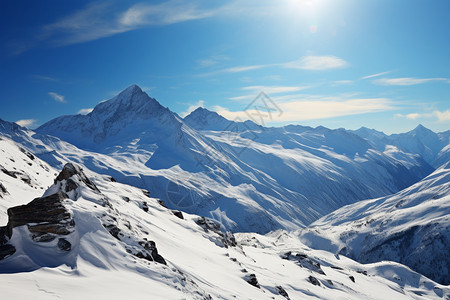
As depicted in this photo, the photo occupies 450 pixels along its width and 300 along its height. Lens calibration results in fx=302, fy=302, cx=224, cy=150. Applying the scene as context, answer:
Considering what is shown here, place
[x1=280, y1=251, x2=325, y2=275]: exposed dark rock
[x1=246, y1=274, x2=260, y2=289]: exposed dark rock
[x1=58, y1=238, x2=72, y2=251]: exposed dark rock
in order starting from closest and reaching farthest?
[x1=58, y1=238, x2=72, y2=251]: exposed dark rock, [x1=246, y1=274, x2=260, y2=289]: exposed dark rock, [x1=280, y1=251, x2=325, y2=275]: exposed dark rock

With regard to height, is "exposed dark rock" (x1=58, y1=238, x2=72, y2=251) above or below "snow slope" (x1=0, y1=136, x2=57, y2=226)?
below

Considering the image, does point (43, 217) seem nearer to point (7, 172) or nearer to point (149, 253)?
point (149, 253)

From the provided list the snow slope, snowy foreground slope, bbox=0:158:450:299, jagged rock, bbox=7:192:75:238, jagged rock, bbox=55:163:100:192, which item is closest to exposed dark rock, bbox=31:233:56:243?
snowy foreground slope, bbox=0:158:450:299

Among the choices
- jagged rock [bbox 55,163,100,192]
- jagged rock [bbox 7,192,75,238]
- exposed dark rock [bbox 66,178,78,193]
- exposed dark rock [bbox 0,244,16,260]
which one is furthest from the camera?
jagged rock [bbox 55,163,100,192]

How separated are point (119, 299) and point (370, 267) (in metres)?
140

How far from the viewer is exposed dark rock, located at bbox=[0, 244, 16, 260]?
19641 millimetres

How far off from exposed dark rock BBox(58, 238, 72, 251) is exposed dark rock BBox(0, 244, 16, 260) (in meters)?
2.69

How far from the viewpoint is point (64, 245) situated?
70.9ft

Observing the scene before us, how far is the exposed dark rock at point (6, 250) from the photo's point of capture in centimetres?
1964

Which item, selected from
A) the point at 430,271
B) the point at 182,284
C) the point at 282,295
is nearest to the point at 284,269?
the point at 282,295

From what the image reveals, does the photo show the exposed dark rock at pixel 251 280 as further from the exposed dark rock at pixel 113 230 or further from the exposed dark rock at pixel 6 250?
the exposed dark rock at pixel 6 250

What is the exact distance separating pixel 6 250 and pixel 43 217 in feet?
10.2

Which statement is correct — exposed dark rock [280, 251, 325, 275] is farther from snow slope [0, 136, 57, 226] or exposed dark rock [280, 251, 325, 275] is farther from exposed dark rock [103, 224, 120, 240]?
snow slope [0, 136, 57, 226]

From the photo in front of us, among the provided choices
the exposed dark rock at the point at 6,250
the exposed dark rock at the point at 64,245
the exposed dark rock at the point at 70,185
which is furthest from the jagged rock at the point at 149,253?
the exposed dark rock at the point at 70,185
